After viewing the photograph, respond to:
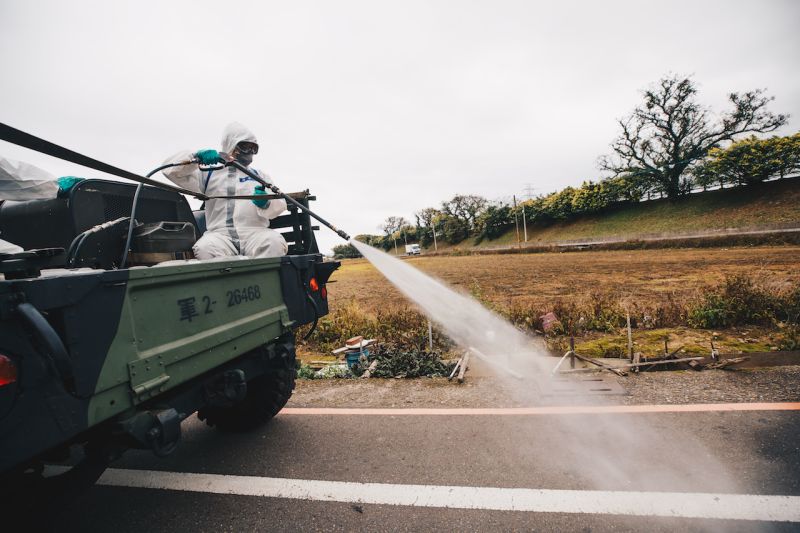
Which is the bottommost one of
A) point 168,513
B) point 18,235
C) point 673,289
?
point 673,289

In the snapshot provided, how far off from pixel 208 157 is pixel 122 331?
6.75 feet

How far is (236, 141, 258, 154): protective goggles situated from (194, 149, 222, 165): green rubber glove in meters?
0.61

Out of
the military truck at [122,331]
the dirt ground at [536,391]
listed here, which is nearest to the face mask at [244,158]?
the military truck at [122,331]

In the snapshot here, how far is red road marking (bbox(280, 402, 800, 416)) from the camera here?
2.95 meters

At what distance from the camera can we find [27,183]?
2648 mm

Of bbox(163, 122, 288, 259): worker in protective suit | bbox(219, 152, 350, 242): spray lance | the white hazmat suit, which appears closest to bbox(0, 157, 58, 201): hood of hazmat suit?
the white hazmat suit

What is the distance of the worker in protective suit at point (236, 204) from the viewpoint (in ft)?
11.4

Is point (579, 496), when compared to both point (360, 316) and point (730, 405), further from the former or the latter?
point (360, 316)

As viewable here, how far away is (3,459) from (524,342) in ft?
19.0

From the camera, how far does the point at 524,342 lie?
5934 millimetres

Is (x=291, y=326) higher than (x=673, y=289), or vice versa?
(x=291, y=326)

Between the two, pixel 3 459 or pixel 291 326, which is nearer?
pixel 3 459

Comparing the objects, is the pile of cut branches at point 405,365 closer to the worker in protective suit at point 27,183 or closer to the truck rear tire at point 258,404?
the truck rear tire at point 258,404

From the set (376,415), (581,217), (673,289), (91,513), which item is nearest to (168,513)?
(91,513)
